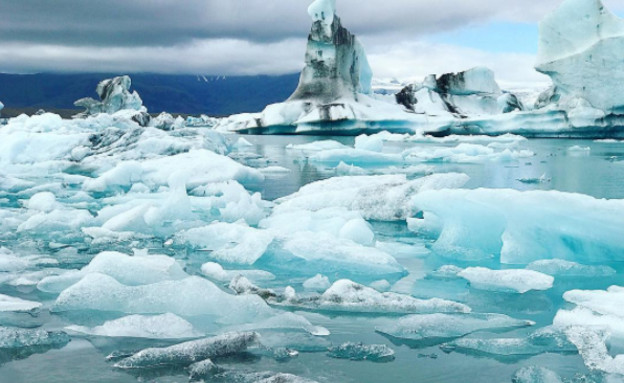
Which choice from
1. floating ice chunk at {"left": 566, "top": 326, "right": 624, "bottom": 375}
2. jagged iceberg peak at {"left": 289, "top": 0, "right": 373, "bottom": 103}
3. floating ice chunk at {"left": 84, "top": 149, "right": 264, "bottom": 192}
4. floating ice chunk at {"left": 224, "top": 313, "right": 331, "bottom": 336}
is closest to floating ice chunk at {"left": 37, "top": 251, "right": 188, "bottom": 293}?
floating ice chunk at {"left": 224, "top": 313, "right": 331, "bottom": 336}

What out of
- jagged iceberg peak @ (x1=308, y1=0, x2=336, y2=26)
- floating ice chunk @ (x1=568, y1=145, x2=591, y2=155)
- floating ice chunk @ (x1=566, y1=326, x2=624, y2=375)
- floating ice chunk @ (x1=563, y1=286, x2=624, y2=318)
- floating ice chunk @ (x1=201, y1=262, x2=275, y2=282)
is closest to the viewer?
floating ice chunk @ (x1=566, y1=326, x2=624, y2=375)

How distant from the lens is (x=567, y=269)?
4.75m

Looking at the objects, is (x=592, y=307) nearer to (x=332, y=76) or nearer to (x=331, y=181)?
(x=331, y=181)

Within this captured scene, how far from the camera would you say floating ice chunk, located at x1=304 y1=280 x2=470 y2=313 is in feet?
12.4

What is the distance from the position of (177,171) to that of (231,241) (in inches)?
190

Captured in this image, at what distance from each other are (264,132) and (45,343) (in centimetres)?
3274

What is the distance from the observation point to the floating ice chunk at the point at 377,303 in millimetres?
3768

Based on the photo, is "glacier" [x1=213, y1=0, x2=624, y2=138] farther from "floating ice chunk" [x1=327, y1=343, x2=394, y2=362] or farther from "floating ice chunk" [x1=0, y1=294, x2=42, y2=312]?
"floating ice chunk" [x1=0, y1=294, x2=42, y2=312]

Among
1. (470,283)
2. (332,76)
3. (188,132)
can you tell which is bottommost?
(470,283)

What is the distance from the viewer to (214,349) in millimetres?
3014

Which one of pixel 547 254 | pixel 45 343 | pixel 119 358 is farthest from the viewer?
pixel 547 254

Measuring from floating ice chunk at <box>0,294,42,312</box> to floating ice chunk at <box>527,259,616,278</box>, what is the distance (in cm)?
336

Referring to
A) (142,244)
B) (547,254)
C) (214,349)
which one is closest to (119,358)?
(214,349)

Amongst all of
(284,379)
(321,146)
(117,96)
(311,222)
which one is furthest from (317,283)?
(117,96)
